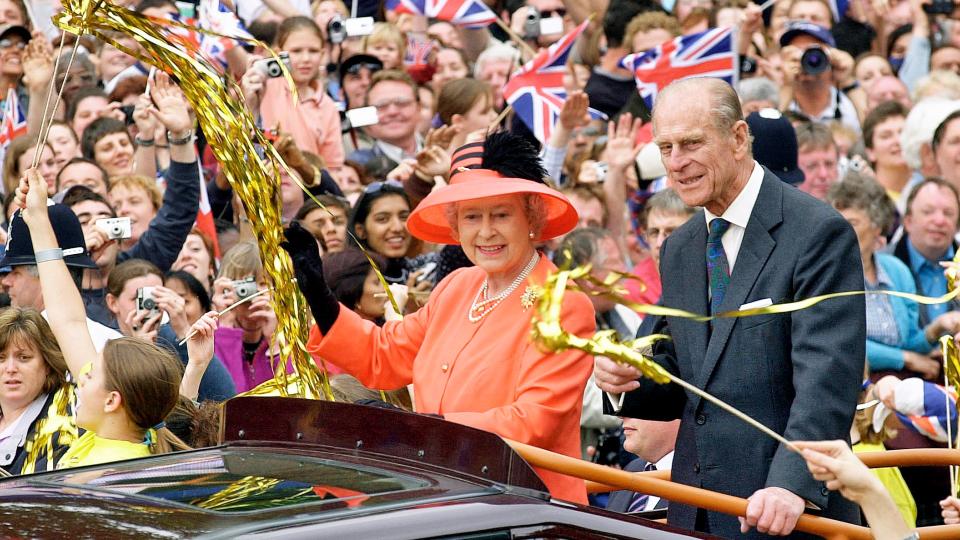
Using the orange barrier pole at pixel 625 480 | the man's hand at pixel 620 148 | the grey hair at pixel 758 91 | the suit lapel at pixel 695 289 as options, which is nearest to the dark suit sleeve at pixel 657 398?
the suit lapel at pixel 695 289

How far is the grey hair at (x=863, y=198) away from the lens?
27.4ft

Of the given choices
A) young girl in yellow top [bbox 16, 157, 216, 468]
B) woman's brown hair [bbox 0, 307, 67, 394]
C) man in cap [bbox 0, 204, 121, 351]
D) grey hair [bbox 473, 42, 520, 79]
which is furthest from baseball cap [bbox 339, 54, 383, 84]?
young girl in yellow top [bbox 16, 157, 216, 468]

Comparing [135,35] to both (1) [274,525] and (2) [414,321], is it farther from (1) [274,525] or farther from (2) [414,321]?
(1) [274,525]

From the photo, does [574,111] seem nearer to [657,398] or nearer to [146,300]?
[146,300]

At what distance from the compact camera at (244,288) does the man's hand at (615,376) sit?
2955 mm

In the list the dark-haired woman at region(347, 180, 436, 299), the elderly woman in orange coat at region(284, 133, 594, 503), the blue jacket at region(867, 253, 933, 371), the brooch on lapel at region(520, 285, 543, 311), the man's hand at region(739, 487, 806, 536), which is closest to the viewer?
the man's hand at region(739, 487, 806, 536)

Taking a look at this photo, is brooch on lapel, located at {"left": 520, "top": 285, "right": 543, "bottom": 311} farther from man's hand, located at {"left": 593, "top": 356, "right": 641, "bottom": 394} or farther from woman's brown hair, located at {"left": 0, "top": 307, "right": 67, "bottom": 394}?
woman's brown hair, located at {"left": 0, "top": 307, "right": 67, "bottom": 394}

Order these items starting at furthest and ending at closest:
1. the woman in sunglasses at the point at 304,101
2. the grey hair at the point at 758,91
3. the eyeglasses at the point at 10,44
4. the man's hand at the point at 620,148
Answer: the grey hair at the point at 758,91, the eyeglasses at the point at 10,44, the woman in sunglasses at the point at 304,101, the man's hand at the point at 620,148

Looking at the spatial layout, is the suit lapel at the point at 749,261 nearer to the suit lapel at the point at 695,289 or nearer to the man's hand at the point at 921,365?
the suit lapel at the point at 695,289

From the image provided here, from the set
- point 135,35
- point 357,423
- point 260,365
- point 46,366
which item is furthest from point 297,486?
point 260,365

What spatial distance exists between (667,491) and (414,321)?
1.55 meters

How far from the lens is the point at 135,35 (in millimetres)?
4516

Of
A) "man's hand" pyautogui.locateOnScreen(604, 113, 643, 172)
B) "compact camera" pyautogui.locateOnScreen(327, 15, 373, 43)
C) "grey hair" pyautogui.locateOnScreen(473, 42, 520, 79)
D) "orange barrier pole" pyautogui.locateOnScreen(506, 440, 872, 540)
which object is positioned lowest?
"orange barrier pole" pyautogui.locateOnScreen(506, 440, 872, 540)

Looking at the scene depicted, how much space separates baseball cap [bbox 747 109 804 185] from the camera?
7.03 meters
